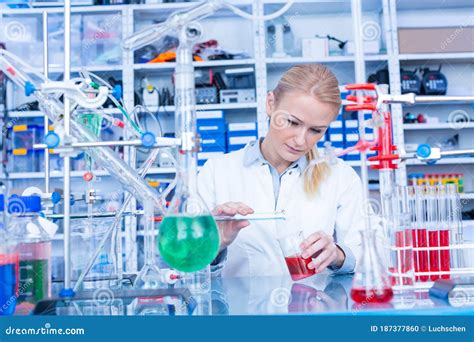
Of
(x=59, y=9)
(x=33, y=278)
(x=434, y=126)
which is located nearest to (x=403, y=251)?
(x=33, y=278)

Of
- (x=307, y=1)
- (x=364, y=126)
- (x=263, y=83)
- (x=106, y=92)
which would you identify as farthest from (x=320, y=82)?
(x=307, y=1)

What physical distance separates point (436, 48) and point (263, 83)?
115 cm

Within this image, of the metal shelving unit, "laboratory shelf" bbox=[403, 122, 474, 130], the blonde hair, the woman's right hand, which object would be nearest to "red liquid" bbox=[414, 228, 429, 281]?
the woman's right hand

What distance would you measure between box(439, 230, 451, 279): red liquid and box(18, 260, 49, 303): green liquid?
628 millimetres

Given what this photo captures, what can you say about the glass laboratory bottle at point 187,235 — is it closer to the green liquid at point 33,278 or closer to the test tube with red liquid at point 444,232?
the green liquid at point 33,278

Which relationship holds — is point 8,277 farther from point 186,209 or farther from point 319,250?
point 319,250

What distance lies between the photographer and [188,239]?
2.47 ft

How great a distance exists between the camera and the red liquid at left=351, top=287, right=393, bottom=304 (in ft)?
2.58

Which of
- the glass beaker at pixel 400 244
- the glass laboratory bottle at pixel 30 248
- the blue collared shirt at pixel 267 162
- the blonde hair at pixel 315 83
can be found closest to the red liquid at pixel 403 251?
the glass beaker at pixel 400 244

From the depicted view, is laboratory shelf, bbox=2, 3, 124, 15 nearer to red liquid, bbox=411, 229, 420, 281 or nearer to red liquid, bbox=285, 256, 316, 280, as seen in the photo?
red liquid, bbox=285, 256, 316, 280

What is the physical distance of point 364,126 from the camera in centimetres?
85

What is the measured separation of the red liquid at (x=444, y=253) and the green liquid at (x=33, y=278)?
0.63 m

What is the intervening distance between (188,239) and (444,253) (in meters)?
0.44
